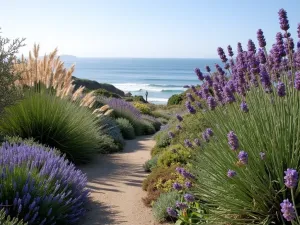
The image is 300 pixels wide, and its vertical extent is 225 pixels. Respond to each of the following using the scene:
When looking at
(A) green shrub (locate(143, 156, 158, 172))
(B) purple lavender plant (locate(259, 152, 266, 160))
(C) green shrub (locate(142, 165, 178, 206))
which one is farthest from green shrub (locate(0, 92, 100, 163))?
(B) purple lavender plant (locate(259, 152, 266, 160))

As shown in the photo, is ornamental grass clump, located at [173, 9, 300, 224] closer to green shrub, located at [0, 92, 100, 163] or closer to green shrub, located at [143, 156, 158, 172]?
green shrub, located at [143, 156, 158, 172]

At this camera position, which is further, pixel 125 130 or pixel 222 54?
pixel 125 130

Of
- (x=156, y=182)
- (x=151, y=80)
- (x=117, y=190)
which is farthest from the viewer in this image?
(x=151, y=80)

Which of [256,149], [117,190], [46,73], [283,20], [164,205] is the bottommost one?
[117,190]

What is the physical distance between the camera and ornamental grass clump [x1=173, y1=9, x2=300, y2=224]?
2.93 metres

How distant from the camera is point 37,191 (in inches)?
146

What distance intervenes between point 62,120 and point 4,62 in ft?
5.23

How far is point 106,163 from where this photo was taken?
7344 mm

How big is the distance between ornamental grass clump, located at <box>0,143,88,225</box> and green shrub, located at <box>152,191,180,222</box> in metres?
0.83

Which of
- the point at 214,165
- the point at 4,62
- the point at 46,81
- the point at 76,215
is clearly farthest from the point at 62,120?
the point at 214,165

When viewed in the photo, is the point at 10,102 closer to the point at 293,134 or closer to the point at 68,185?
the point at 68,185

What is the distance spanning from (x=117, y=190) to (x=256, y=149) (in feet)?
9.51

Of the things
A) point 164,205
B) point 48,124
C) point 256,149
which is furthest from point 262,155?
point 48,124

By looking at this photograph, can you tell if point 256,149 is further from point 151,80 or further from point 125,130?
point 151,80
